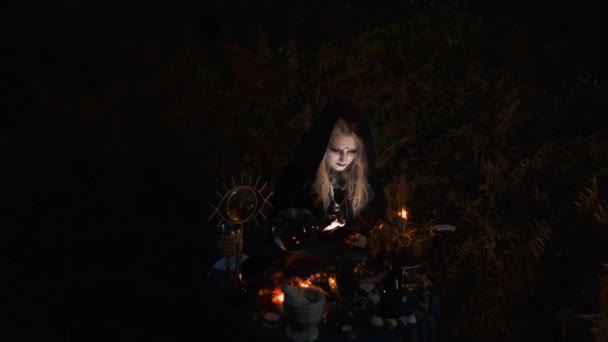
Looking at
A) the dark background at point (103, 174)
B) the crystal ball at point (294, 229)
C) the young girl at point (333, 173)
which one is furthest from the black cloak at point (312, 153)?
the dark background at point (103, 174)

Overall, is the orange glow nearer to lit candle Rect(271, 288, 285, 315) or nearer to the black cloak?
lit candle Rect(271, 288, 285, 315)

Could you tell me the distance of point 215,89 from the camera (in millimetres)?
5441

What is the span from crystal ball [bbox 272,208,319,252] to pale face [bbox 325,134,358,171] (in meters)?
0.60

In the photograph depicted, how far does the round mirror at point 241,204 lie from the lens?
2705 millimetres

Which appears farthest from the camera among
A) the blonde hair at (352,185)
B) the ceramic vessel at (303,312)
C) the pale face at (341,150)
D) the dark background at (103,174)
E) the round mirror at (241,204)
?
the dark background at (103,174)

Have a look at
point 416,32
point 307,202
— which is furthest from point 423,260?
point 416,32

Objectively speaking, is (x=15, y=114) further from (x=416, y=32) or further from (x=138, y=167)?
(x=416, y=32)

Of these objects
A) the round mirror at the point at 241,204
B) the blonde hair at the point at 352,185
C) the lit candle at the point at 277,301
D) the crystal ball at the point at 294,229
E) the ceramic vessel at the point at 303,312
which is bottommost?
the ceramic vessel at the point at 303,312

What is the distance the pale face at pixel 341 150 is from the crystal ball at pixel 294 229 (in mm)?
600

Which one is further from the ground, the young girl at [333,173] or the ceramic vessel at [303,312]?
the young girl at [333,173]

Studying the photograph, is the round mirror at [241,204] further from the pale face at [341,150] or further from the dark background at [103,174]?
the dark background at [103,174]

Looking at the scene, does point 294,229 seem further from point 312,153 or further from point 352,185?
point 352,185

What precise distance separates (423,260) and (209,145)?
9.92 ft

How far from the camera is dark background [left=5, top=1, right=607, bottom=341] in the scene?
4238 mm
